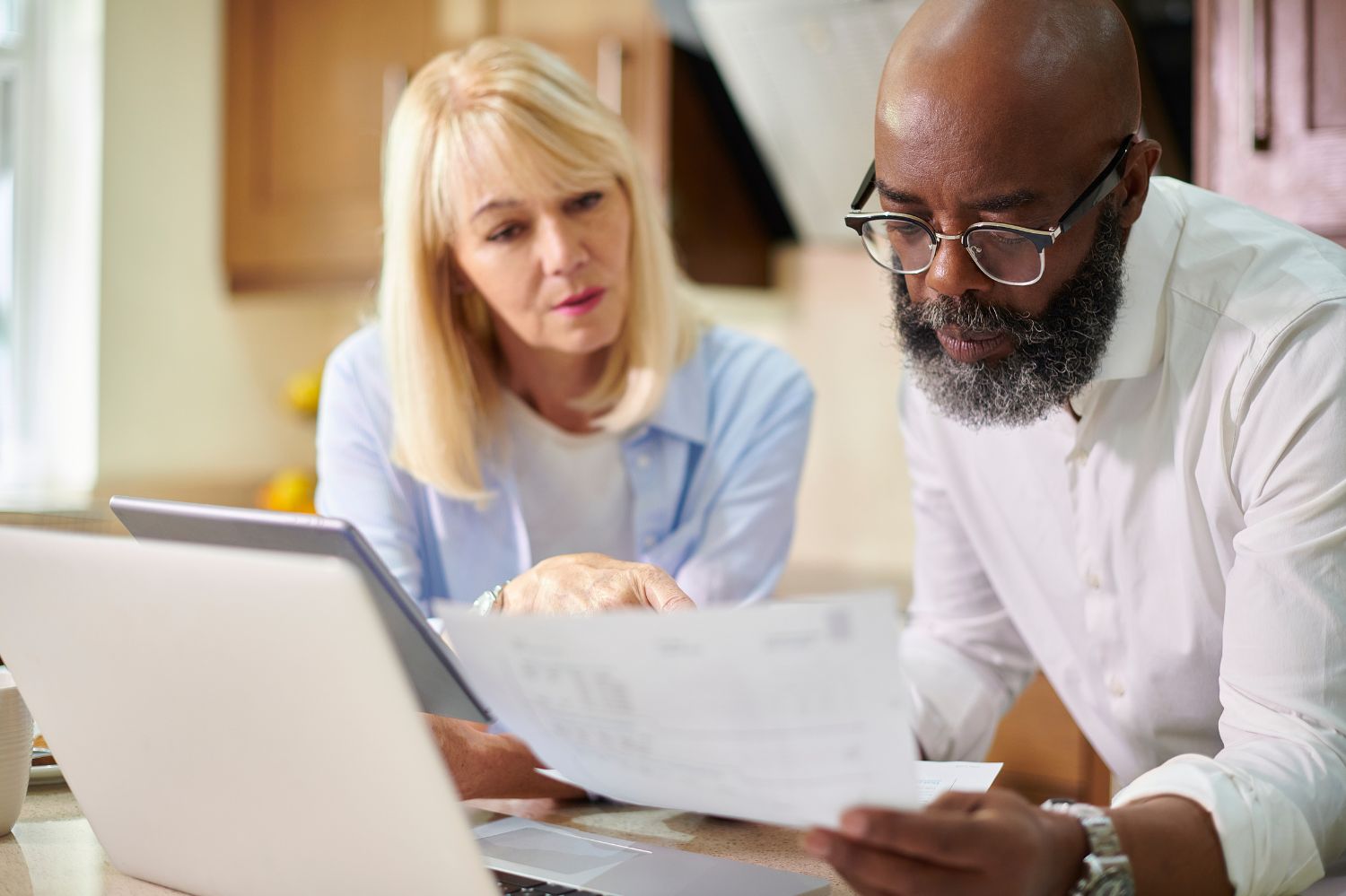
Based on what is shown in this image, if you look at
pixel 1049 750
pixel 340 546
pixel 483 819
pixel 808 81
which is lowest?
pixel 1049 750

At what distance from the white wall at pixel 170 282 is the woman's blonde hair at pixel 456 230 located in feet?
4.97

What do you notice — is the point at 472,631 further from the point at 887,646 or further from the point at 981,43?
the point at 981,43

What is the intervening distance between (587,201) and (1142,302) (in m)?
0.66

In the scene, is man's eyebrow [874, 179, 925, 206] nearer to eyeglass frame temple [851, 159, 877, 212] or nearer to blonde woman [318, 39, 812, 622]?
eyeglass frame temple [851, 159, 877, 212]

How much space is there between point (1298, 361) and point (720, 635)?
1.94 feet

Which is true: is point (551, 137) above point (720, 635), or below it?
above

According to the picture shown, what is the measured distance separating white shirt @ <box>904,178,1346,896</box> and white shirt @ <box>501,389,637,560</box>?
372 mm

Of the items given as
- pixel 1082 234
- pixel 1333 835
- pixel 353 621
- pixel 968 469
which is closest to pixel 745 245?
pixel 968 469

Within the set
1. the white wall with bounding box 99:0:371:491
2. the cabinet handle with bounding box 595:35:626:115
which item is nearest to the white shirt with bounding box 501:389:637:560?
the cabinet handle with bounding box 595:35:626:115

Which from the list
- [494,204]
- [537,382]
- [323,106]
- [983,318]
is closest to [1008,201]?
[983,318]

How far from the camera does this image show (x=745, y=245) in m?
2.71

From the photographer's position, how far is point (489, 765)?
3.20 feet

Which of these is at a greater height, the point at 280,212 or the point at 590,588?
the point at 280,212

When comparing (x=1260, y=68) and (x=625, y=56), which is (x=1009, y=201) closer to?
(x=1260, y=68)
